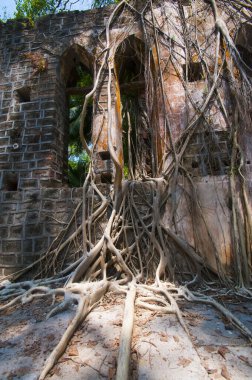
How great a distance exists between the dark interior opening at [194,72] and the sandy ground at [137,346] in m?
3.06

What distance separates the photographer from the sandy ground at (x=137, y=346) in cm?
137

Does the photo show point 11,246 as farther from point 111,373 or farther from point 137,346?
point 111,373

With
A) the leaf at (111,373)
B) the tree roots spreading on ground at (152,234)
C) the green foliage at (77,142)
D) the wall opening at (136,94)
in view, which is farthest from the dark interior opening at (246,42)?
the green foliage at (77,142)

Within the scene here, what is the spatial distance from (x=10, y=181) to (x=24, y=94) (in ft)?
4.65

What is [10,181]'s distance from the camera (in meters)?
3.81

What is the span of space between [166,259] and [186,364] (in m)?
1.48

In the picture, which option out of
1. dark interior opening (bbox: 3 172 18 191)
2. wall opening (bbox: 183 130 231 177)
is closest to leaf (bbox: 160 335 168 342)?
wall opening (bbox: 183 130 231 177)

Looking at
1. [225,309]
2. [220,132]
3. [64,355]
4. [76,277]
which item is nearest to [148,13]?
[220,132]

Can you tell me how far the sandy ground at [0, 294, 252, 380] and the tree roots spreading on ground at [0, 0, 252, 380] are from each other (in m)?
0.13

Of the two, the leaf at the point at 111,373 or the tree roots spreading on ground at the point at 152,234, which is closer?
the leaf at the point at 111,373

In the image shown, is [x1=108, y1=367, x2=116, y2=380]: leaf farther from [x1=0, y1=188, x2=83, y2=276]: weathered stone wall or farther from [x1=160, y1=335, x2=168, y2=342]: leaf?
[x1=0, y1=188, x2=83, y2=276]: weathered stone wall

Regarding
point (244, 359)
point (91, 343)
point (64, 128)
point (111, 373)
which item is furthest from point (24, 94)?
point (244, 359)

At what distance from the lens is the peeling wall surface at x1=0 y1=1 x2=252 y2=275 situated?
11.0ft

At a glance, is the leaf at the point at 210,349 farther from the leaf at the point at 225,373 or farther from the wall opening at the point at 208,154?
the wall opening at the point at 208,154
